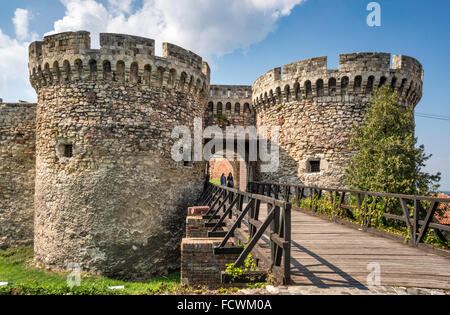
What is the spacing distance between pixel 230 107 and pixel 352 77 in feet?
18.9

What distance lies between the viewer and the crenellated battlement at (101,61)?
8852 millimetres

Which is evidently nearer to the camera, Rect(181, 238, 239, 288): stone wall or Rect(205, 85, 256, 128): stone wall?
Rect(181, 238, 239, 288): stone wall

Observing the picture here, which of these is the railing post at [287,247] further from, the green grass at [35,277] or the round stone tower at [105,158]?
the round stone tower at [105,158]

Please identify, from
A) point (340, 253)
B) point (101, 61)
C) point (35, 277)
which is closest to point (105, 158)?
point (101, 61)

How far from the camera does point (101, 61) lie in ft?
29.0

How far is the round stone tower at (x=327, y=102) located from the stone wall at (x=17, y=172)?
1087 centimetres

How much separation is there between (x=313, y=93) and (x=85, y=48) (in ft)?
28.7

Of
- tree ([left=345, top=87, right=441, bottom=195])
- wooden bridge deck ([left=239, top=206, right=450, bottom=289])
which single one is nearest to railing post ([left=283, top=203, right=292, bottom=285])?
wooden bridge deck ([left=239, top=206, right=450, bottom=289])

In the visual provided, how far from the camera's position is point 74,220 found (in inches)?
337

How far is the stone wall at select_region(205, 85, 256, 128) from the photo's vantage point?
522 inches

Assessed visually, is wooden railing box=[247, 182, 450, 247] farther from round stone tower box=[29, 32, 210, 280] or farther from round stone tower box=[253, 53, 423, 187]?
round stone tower box=[29, 32, 210, 280]

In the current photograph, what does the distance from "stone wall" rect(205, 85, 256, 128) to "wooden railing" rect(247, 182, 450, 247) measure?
3.44m
